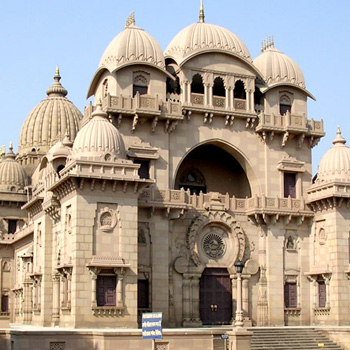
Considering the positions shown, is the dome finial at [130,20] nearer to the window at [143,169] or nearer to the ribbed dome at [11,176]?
the window at [143,169]

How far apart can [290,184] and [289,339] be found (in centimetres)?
1092

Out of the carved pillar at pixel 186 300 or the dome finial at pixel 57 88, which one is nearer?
the carved pillar at pixel 186 300

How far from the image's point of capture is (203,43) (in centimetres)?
4675

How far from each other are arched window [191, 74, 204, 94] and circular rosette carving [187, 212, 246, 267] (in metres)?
7.99

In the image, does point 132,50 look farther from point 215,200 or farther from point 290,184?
point 290,184

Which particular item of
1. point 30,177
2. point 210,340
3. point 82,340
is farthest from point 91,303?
point 30,177

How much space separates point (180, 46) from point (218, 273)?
44.0 feet

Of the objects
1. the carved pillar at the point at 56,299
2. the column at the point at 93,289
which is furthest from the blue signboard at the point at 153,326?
the carved pillar at the point at 56,299

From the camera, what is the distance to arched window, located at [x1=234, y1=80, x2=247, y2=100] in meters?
47.9

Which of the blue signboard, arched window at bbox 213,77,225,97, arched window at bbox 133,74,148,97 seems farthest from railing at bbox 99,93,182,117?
the blue signboard

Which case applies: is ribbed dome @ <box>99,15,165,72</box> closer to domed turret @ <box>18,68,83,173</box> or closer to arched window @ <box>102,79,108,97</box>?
arched window @ <box>102,79,108,97</box>

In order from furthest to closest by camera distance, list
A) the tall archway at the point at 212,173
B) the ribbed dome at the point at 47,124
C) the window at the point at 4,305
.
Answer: the ribbed dome at the point at 47,124
the window at the point at 4,305
the tall archway at the point at 212,173

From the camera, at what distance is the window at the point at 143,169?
44250 millimetres

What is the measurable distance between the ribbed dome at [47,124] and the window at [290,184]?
3023 centimetres
